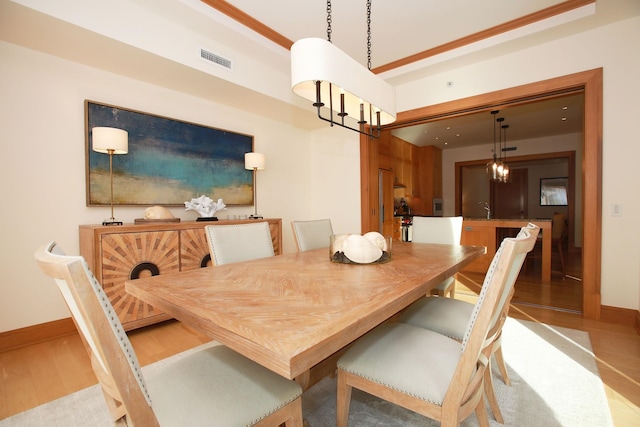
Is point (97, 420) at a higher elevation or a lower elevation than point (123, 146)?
lower

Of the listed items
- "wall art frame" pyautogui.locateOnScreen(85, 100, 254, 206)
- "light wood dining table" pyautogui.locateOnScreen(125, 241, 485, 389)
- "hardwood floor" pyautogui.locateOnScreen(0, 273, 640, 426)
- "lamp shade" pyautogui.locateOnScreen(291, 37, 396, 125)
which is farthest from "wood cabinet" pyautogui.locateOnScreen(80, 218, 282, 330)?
"lamp shade" pyautogui.locateOnScreen(291, 37, 396, 125)

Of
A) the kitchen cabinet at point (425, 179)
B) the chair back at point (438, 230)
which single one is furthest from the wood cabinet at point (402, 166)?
the chair back at point (438, 230)

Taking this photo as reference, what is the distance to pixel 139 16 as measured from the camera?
230 cm

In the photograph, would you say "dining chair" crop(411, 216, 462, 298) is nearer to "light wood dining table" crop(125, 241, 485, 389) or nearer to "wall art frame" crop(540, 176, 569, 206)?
"light wood dining table" crop(125, 241, 485, 389)

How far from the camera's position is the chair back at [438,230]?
264 cm

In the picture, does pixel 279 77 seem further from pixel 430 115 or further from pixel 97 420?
pixel 97 420

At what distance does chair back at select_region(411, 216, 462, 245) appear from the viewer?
2639 mm

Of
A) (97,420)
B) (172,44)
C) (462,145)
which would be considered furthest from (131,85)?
(462,145)

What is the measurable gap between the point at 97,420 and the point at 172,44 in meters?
2.68

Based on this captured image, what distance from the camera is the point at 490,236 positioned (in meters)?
4.41

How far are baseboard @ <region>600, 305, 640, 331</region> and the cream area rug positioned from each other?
0.88 metres

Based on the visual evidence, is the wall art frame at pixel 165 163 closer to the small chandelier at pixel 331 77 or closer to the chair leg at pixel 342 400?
the small chandelier at pixel 331 77

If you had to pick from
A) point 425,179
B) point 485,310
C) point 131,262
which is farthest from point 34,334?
point 425,179

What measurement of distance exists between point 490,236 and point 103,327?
4.85 meters
